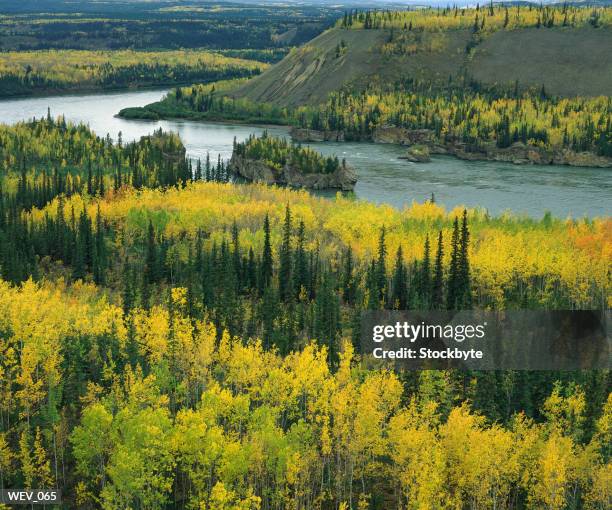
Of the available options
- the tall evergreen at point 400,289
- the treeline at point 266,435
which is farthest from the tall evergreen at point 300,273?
the treeline at point 266,435

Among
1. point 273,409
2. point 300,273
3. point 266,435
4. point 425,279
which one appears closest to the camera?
point 266,435

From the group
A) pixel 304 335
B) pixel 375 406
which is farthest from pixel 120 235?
pixel 375 406

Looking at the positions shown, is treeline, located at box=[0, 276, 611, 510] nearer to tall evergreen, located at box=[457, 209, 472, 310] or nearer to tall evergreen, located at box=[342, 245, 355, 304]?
tall evergreen, located at box=[457, 209, 472, 310]

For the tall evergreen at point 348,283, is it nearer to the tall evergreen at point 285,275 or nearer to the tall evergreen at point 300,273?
the tall evergreen at point 300,273

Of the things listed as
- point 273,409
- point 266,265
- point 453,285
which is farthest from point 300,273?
point 273,409

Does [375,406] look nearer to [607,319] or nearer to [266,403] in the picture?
[266,403]
